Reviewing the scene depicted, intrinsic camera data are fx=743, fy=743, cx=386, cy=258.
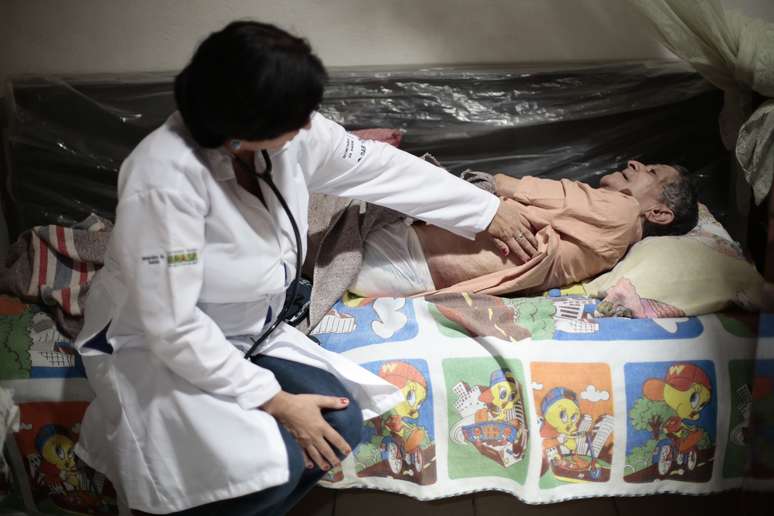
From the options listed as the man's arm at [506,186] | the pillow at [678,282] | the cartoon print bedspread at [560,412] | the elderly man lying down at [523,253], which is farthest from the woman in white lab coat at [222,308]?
the pillow at [678,282]

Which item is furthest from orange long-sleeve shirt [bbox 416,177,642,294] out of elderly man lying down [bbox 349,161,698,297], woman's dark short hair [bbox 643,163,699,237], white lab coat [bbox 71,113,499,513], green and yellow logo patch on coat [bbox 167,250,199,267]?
green and yellow logo patch on coat [bbox 167,250,199,267]

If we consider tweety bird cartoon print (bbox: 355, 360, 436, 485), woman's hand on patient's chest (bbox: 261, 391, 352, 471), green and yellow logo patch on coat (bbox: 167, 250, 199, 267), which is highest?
green and yellow logo patch on coat (bbox: 167, 250, 199, 267)

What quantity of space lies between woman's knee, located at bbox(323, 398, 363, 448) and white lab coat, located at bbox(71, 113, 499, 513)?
39 millimetres

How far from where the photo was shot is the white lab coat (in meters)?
1.09

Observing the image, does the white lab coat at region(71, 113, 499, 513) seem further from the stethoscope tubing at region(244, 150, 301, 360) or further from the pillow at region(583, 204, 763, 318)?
the pillow at region(583, 204, 763, 318)

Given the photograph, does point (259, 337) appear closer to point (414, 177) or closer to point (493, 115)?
point (414, 177)

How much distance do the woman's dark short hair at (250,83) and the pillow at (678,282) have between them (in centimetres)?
85

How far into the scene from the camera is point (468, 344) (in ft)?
4.85

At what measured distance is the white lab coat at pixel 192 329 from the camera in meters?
1.09

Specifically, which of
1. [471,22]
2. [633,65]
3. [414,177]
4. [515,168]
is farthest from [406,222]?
[633,65]

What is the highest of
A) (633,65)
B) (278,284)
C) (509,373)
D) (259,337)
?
(633,65)

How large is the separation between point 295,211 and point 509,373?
53 cm

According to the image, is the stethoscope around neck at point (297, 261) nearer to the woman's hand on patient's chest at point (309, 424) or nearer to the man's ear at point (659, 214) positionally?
the woman's hand on patient's chest at point (309, 424)

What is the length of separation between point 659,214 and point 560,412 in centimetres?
60
